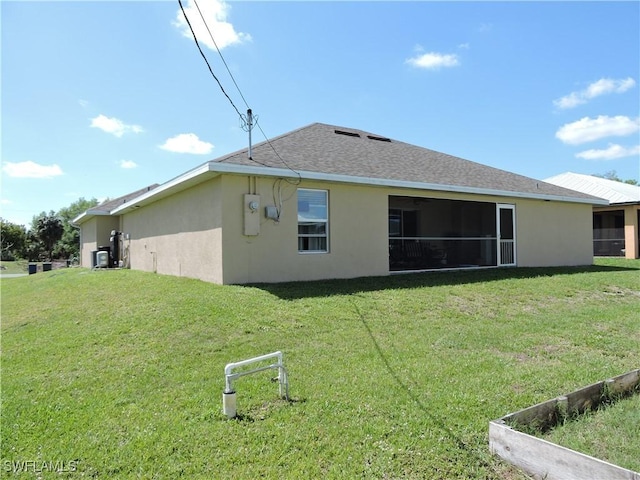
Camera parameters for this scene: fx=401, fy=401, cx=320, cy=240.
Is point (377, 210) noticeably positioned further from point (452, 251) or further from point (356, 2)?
point (452, 251)

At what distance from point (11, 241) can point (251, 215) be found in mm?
49450

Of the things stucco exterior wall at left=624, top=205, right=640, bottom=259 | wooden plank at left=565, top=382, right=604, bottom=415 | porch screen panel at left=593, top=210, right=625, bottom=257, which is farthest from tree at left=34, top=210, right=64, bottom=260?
wooden plank at left=565, top=382, right=604, bottom=415

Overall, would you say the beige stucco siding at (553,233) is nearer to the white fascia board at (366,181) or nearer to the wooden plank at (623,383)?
the white fascia board at (366,181)

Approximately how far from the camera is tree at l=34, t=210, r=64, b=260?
42344 millimetres

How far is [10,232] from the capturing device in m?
45.1

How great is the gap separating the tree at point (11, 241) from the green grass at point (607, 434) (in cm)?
5412

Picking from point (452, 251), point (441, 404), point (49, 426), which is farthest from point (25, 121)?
point (452, 251)

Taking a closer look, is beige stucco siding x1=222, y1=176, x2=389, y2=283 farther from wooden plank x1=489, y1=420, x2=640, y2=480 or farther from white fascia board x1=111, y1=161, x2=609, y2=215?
wooden plank x1=489, y1=420, x2=640, y2=480

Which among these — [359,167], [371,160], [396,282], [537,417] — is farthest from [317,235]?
[537,417]

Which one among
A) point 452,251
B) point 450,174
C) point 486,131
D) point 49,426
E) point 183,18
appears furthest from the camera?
point 486,131

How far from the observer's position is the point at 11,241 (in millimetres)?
45344

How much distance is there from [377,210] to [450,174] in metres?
3.88

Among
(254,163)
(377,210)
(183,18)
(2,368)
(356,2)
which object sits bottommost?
(2,368)

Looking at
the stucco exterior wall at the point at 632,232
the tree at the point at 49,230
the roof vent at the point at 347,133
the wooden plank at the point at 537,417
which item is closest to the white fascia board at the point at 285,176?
the roof vent at the point at 347,133
